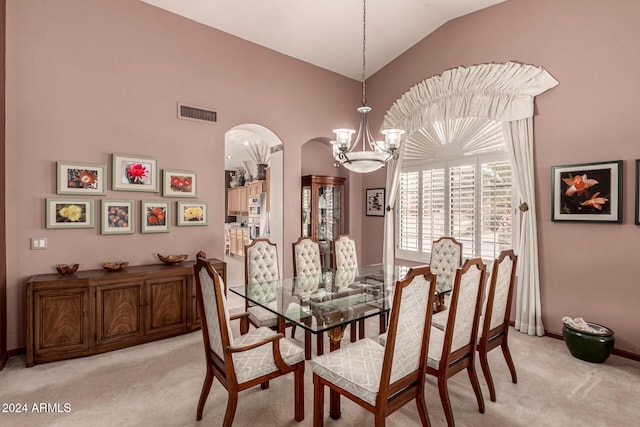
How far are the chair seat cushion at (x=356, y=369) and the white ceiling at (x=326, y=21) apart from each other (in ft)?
12.7

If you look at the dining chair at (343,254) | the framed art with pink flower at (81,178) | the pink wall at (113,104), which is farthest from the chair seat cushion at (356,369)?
the framed art with pink flower at (81,178)

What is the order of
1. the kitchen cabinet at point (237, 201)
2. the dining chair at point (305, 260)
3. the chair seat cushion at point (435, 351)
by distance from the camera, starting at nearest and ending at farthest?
the chair seat cushion at point (435, 351) → the dining chair at point (305, 260) → the kitchen cabinet at point (237, 201)

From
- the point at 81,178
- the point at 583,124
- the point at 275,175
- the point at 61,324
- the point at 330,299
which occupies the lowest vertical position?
the point at 61,324

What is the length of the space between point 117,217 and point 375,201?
3.85 meters

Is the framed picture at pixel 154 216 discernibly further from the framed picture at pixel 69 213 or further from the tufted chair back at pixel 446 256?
the tufted chair back at pixel 446 256

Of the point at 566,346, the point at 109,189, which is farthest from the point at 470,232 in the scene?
the point at 109,189

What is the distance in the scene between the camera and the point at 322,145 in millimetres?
5805

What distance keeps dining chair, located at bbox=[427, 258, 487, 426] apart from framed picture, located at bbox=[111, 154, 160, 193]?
3.37 metres

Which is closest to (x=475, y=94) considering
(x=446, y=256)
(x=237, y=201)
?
(x=446, y=256)

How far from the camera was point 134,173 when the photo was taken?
143 inches

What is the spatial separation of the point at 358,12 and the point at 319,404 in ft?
14.2

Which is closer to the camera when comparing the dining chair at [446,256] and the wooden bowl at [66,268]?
the wooden bowl at [66,268]

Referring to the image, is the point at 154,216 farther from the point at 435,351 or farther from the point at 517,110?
the point at 517,110

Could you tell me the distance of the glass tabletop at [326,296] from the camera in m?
2.24
